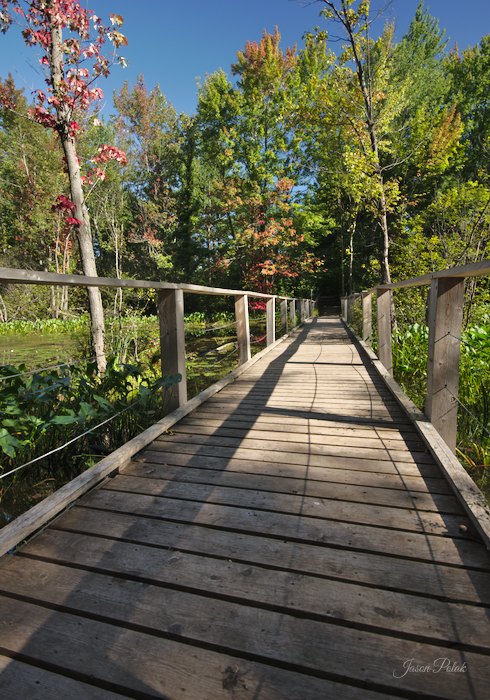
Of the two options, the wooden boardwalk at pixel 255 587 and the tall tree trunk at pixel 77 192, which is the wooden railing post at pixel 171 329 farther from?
the tall tree trunk at pixel 77 192

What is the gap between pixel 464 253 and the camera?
586 cm

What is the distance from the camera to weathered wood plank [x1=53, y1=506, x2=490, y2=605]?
3.60ft

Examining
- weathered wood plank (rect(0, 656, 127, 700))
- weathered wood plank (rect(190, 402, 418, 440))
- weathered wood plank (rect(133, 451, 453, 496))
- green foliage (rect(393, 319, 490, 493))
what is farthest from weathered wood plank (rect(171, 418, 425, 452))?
weathered wood plank (rect(0, 656, 127, 700))

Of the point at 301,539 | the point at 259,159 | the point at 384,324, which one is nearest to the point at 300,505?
the point at 301,539

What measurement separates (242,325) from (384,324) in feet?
5.12

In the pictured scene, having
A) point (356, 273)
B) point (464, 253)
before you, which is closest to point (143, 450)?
point (464, 253)

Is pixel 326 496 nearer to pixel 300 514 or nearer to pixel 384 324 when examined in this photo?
pixel 300 514

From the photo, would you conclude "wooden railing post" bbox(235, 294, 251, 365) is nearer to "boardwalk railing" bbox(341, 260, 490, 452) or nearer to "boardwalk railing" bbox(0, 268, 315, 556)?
"boardwalk railing" bbox(0, 268, 315, 556)

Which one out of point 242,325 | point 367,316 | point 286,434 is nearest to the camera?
point 286,434

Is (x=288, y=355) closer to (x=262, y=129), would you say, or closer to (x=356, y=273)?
(x=262, y=129)

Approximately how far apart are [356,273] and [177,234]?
10871 mm

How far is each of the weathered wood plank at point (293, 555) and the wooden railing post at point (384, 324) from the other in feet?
9.72

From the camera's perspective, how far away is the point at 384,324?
394 centimetres

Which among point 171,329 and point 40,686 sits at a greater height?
point 171,329
